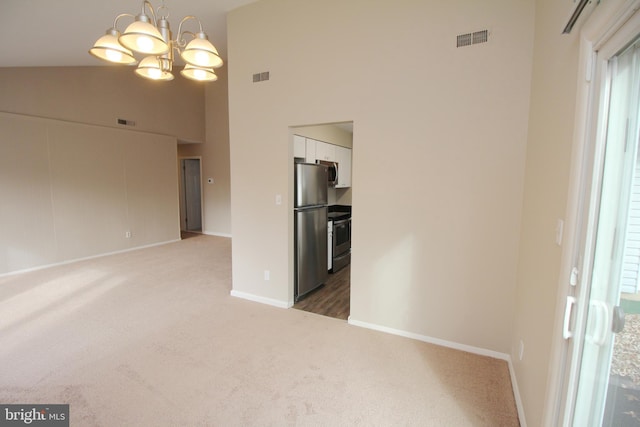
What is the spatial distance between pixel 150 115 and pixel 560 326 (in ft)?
25.1

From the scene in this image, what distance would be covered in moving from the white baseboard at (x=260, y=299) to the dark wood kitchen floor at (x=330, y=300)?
16 centimetres

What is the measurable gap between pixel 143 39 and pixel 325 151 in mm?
3481

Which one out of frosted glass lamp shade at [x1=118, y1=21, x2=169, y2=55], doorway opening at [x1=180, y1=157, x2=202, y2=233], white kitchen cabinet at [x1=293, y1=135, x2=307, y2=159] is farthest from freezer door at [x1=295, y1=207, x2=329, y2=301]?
doorway opening at [x1=180, y1=157, x2=202, y2=233]

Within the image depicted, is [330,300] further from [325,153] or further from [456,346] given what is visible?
[325,153]

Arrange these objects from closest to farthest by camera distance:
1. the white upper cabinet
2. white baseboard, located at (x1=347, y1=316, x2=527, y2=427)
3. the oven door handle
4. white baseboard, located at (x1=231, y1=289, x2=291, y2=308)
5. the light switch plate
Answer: the light switch plate < white baseboard, located at (x1=347, y1=316, x2=527, y2=427) < white baseboard, located at (x1=231, y1=289, x2=291, y2=308) < the white upper cabinet < the oven door handle

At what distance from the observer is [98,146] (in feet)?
18.4

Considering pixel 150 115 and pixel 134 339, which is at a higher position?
pixel 150 115

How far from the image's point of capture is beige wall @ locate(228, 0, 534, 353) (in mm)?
2336

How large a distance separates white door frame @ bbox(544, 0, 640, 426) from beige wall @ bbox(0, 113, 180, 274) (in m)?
6.79

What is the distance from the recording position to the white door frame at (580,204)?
1098 millimetres

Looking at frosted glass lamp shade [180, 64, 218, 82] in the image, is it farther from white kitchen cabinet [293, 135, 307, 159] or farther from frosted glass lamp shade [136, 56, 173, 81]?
white kitchen cabinet [293, 135, 307, 159]

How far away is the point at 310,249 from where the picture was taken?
12.5ft

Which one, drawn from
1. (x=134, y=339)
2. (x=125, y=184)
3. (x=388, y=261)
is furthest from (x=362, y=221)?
(x=125, y=184)

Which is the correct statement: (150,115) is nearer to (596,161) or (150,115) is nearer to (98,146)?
(98,146)
